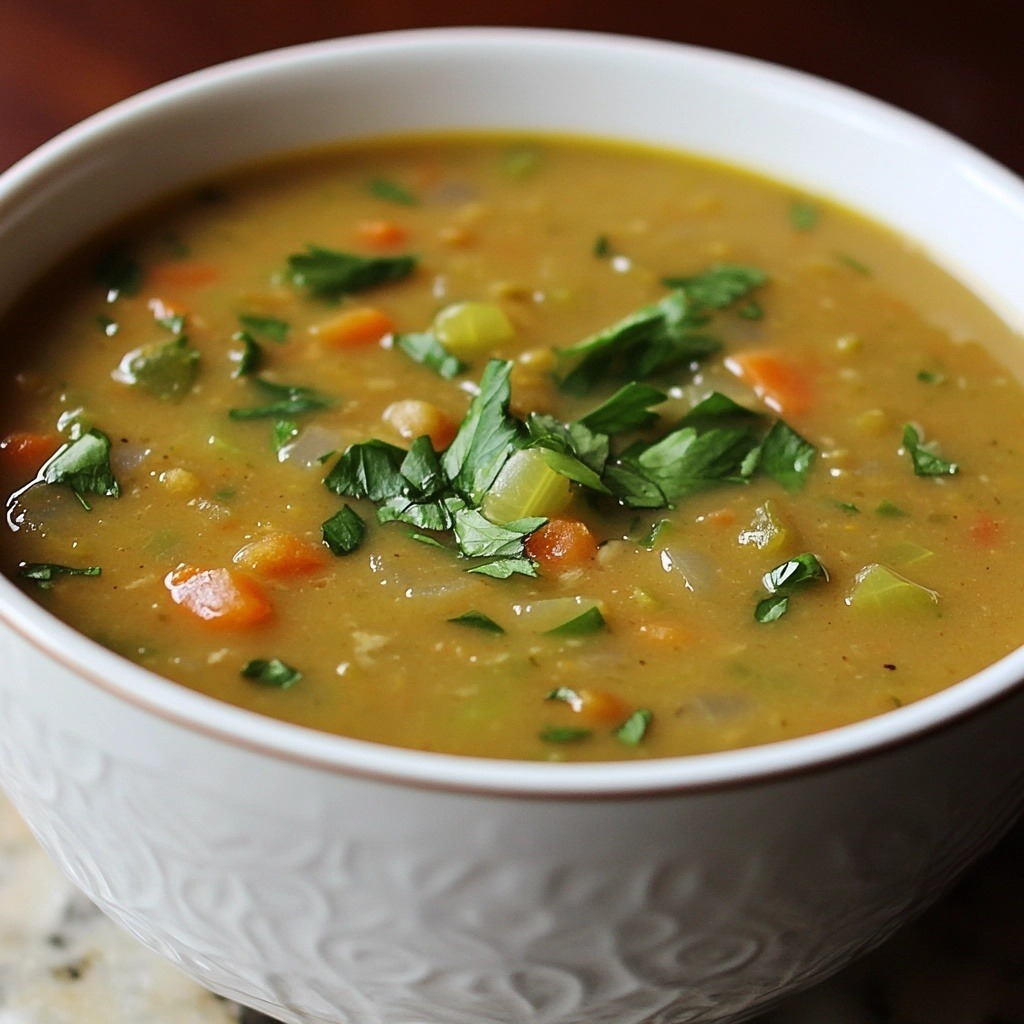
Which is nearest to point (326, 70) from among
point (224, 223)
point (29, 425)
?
point (224, 223)

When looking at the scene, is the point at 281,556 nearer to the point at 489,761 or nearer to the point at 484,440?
the point at 484,440

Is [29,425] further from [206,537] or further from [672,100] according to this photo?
[672,100]

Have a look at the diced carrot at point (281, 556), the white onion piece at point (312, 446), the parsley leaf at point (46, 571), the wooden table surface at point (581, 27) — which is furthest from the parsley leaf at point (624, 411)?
the wooden table surface at point (581, 27)

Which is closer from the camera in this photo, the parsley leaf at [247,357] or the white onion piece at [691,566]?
the white onion piece at [691,566]

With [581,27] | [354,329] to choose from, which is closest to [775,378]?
[354,329]

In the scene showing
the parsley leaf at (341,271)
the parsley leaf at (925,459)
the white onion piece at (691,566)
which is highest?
the parsley leaf at (925,459)

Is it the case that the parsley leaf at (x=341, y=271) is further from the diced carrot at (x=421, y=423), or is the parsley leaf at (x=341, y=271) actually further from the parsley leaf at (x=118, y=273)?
the diced carrot at (x=421, y=423)
